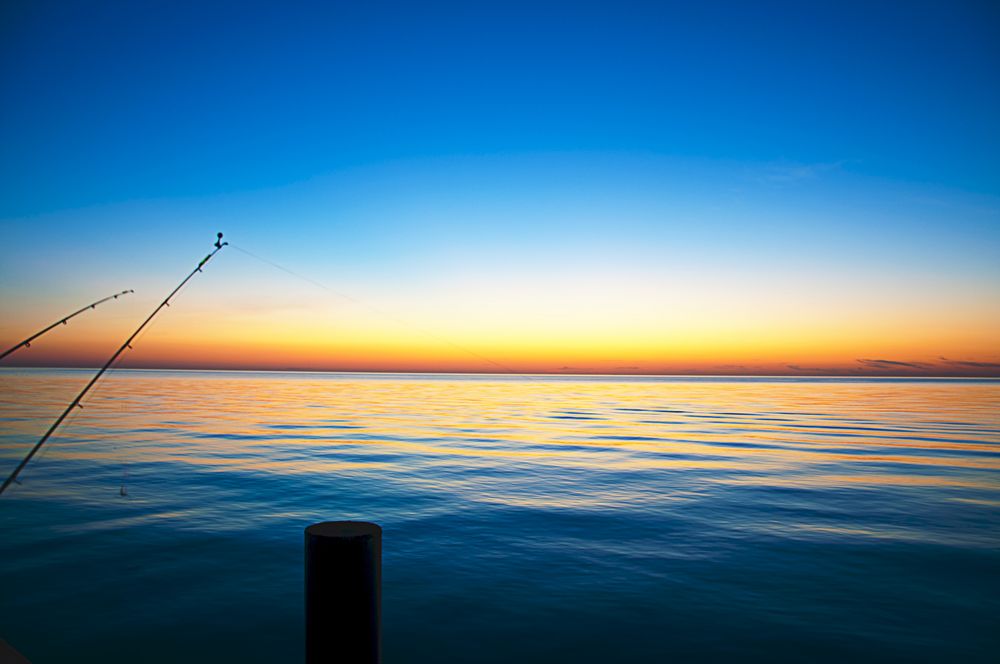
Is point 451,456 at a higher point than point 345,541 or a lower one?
lower

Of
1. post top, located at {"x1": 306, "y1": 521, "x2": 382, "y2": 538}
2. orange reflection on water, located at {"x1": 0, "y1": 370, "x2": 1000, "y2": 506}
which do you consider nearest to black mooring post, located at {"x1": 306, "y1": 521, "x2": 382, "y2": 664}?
post top, located at {"x1": 306, "y1": 521, "x2": 382, "y2": 538}

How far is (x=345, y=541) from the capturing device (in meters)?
3.38

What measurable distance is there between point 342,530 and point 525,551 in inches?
217

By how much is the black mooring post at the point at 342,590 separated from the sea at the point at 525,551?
2314 mm

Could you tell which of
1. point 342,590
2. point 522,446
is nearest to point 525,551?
point 342,590

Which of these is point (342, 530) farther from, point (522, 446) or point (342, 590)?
point (522, 446)

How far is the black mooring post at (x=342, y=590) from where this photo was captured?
3.40 m

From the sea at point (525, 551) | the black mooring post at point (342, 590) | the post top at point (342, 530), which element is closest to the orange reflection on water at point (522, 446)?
the sea at point (525, 551)

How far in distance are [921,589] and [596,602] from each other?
3840 millimetres

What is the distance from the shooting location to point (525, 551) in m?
8.46

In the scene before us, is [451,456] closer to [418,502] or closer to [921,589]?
[418,502]

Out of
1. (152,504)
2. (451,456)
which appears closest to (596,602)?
(152,504)

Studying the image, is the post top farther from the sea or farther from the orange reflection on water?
the orange reflection on water

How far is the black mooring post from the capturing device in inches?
134
